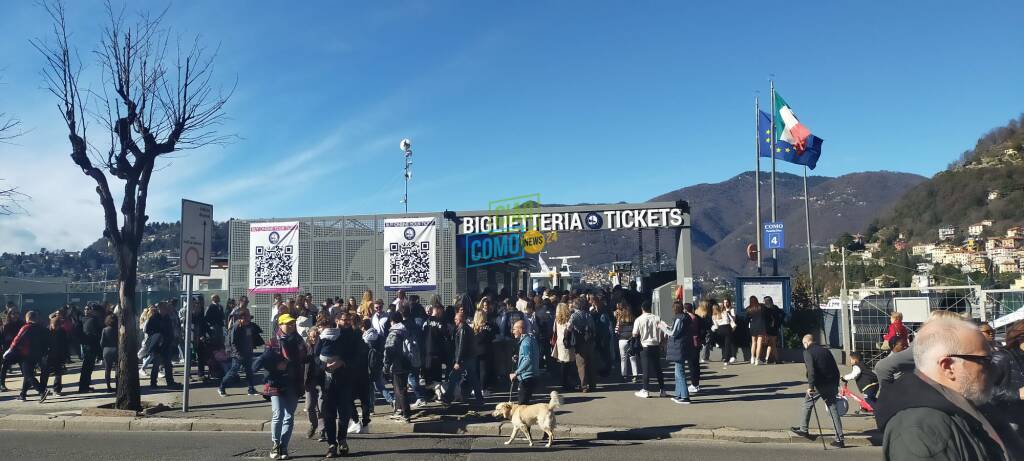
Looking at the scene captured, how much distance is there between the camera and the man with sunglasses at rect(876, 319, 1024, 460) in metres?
2.50

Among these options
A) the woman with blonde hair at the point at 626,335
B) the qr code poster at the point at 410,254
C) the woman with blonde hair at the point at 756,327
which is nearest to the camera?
the woman with blonde hair at the point at 626,335

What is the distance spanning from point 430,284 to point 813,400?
1252 centimetres

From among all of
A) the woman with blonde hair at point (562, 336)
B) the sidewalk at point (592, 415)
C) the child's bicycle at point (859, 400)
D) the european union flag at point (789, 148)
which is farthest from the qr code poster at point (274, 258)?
the european union flag at point (789, 148)

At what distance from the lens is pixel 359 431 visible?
33.3 feet

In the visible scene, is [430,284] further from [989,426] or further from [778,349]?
[989,426]

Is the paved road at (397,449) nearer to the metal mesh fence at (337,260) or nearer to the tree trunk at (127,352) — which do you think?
the tree trunk at (127,352)

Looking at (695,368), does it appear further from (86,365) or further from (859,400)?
(86,365)

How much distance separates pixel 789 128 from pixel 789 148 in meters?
0.70

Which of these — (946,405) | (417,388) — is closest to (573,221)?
(417,388)

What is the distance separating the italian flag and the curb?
16.9 metres

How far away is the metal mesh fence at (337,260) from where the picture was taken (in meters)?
20.8

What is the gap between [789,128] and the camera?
24.9 meters

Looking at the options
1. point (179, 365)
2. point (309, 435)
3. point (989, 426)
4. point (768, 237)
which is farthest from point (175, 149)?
point (768, 237)

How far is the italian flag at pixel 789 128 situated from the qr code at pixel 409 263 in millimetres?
13345
